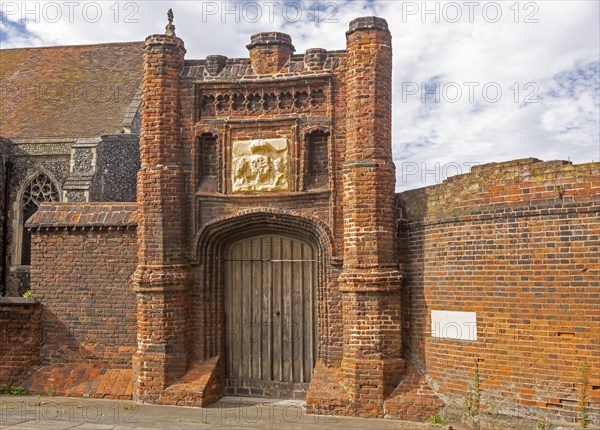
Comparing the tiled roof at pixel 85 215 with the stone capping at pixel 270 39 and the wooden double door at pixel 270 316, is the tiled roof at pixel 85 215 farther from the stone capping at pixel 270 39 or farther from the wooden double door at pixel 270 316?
the stone capping at pixel 270 39

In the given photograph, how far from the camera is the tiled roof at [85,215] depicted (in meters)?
10.8

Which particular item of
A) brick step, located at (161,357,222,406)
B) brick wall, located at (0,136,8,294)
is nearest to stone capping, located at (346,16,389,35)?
brick step, located at (161,357,222,406)

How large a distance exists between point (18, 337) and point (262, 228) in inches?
199

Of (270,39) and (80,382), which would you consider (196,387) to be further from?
(270,39)

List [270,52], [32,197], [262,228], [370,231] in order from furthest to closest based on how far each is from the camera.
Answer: [32,197] < [262,228] < [270,52] < [370,231]

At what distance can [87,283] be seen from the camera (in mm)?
10898

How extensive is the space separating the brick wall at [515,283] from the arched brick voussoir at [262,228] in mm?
1663

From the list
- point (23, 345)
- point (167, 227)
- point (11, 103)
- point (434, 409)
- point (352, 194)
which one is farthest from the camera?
point (11, 103)

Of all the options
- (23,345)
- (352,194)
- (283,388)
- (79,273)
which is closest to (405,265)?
(352,194)

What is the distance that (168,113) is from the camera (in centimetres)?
1018

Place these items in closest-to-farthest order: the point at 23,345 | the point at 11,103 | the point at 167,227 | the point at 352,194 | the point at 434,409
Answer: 1. the point at 434,409
2. the point at 352,194
3. the point at 167,227
4. the point at 23,345
5. the point at 11,103

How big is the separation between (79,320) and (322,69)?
6403 millimetres

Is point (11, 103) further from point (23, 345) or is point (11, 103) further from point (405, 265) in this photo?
point (405, 265)

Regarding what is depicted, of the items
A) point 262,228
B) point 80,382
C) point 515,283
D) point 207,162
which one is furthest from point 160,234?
point 515,283
